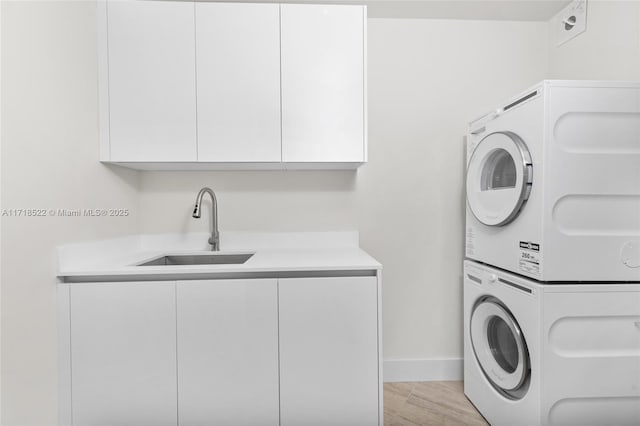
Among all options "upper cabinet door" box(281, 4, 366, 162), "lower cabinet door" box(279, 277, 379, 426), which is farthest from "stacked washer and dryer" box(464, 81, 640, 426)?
"upper cabinet door" box(281, 4, 366, 162)

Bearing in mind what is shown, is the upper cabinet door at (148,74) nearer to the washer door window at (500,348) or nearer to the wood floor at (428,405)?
the washer door window at (500,348)

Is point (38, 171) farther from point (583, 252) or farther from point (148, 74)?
point (583, 252)

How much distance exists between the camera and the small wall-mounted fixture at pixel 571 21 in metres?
1.88

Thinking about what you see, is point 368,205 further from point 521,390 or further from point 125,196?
point 125,196

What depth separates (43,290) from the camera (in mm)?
1346

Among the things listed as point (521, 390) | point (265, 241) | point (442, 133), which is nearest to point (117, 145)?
point (265, 241)

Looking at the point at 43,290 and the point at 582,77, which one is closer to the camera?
the point at 43,290

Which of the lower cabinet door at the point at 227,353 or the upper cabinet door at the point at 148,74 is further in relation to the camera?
the upper cabinet door at the point at 148,74

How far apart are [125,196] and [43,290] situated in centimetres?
71

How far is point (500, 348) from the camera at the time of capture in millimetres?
1724

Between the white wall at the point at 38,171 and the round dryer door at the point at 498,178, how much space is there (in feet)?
6.34

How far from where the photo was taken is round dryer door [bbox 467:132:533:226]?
1397 mm

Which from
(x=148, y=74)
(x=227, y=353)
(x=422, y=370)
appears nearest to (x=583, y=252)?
(x=422, y=370)

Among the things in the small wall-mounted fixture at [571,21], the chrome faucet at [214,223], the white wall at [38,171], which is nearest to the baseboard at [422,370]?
the chrome faucet at [214,223]
